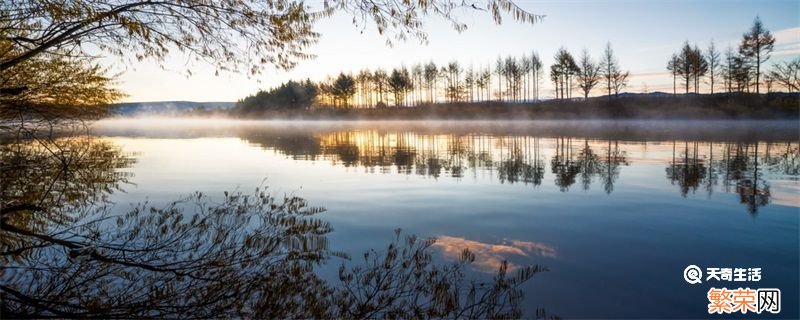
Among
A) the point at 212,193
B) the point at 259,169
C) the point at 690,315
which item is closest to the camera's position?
the point at 690,315

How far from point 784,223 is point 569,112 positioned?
6962 centimetres

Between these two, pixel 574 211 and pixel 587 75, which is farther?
pixel 587 75

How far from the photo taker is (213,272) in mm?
6137

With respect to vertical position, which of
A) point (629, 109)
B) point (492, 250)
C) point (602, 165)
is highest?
point (629, 109)

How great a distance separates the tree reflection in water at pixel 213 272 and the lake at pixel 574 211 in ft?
1.66

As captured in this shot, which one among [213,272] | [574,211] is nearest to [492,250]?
[574,211]

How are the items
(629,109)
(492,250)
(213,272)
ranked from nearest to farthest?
1. (213,272)
2. (492,250)
3. (629,109)

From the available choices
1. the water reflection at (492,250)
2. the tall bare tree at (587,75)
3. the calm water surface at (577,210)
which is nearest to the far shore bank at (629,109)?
the tall bare tree at (587,75)

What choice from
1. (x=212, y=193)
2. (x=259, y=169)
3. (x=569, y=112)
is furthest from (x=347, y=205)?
(x=569, y=112)

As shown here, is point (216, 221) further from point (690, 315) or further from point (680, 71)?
point (680, 71)

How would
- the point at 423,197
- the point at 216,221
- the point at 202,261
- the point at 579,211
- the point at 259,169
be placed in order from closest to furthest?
the point at 202,261, the point at 216,221, the point at 579,211, the point at 423,197, the point at 259,169

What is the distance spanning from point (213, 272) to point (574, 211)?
25.5ft

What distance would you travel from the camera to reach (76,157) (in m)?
19.4

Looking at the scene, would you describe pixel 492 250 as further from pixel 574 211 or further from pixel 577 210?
pixel 577 210
